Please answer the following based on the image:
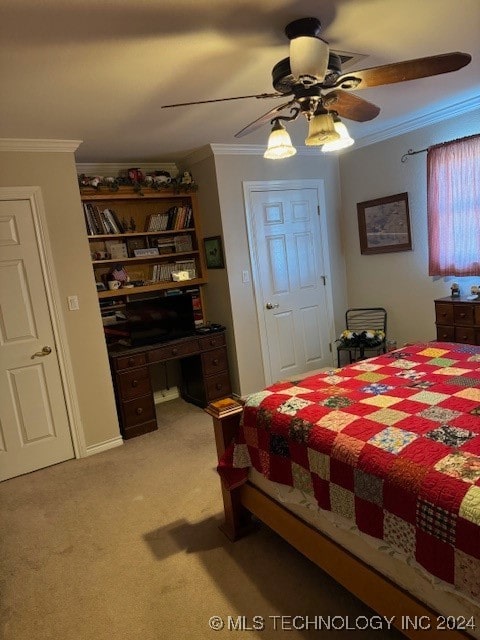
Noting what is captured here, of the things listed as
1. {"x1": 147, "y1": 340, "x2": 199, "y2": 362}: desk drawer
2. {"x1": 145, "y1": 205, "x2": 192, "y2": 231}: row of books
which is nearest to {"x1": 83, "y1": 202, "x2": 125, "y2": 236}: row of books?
{"x1": 145, "y1": 205, "x2": 192, "y2": 231}: row of books

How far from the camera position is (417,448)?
146 centimetres

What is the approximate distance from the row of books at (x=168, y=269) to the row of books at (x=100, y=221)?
52 cm

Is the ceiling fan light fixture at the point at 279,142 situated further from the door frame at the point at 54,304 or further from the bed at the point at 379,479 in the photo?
the door frame at the point at 54,304

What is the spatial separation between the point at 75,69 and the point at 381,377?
2133mm

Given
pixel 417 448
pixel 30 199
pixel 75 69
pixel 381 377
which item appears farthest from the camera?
pixel 30 199

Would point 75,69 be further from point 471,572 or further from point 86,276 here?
point 471,572

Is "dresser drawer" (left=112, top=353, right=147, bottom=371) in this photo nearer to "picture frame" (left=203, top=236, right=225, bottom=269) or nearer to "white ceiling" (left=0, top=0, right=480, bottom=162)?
"picture frame" (left=203, top=236, right=225, bottom=269)

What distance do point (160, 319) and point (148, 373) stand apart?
20.2 inches

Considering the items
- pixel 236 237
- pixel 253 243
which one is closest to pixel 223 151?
pixel 236 237

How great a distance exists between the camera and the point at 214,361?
13.8 feet

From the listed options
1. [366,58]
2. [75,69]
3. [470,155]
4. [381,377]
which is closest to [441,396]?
[381,377]

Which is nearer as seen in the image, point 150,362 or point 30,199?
point 30,199

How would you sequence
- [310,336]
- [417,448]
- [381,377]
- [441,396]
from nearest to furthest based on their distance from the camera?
1. [417,448]
2. [441,396]
3. [381,377]
4. [310,336]

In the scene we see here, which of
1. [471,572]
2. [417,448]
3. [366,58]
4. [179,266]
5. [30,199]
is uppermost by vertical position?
[366,58]
